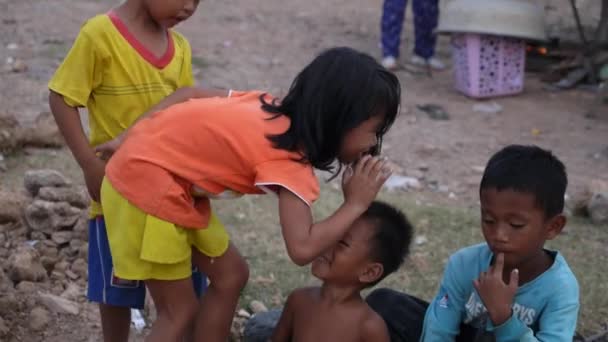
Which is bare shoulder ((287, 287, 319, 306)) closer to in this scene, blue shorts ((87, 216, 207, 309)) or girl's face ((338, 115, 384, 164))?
blue shorts ((87, 216, 207, 309))

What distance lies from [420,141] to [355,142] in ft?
12.0

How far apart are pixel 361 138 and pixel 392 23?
5.38 m

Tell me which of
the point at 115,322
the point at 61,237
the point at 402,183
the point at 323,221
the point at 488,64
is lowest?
the point at 488,64

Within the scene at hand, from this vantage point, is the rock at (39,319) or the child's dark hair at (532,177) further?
the rock at (39,319)

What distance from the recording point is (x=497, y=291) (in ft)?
7.41

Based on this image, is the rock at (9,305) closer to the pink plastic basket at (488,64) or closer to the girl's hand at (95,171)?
the girl's hand at (95,171)

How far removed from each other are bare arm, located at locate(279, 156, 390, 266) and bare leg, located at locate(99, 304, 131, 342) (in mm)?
880

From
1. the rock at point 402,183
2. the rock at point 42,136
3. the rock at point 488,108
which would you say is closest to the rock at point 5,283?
the rock at point 42,136

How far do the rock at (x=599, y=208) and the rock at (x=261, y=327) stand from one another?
6.81ft

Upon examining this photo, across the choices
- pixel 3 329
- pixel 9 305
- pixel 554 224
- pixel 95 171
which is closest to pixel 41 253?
pixel 9 305

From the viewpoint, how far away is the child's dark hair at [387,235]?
248 centimetres

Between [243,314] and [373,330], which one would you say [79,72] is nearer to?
[373,330]

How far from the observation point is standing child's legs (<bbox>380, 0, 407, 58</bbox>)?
7.33 meters

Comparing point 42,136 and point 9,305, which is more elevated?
point 9,305
